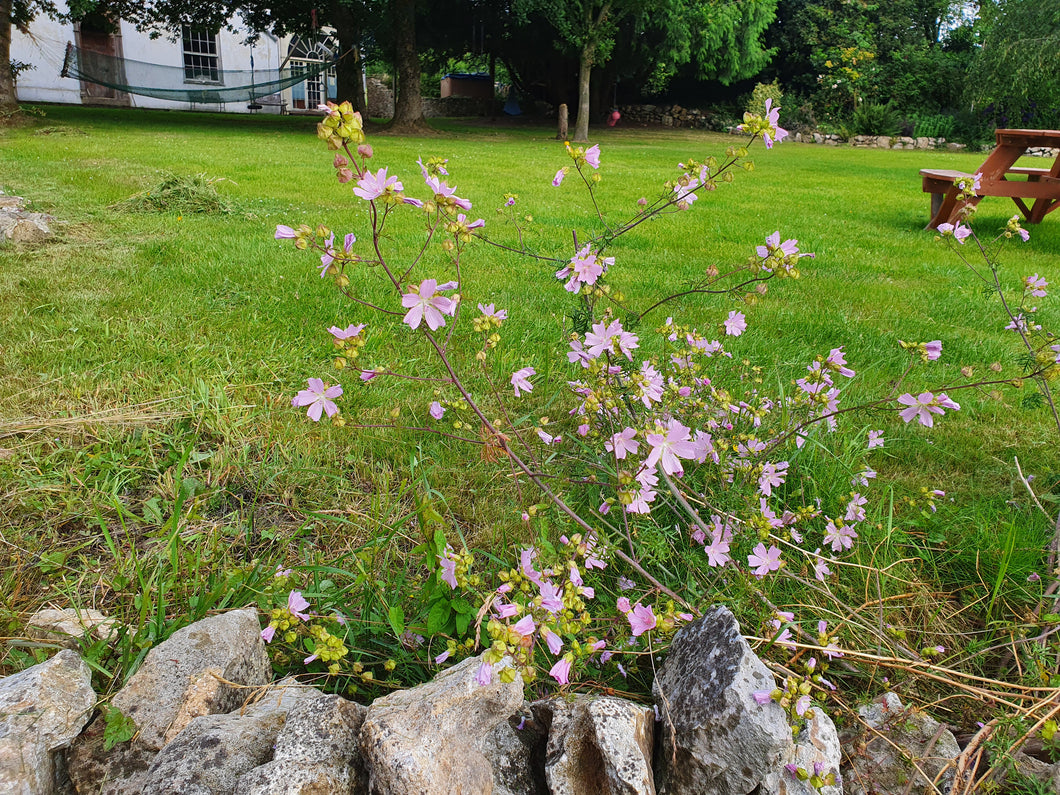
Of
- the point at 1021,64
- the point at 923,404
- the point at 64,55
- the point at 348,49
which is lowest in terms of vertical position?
the point at 923,404

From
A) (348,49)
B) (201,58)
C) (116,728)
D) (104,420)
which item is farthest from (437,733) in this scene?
(201,58)

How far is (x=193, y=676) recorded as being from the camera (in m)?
1.28

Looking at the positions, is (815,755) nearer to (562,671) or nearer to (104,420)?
(562,671)

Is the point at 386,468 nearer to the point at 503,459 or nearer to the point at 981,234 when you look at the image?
the point at 503,459

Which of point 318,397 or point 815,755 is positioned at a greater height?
point 318,397

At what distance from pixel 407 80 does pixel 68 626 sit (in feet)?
59.0

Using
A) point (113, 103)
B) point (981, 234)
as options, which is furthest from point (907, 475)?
point (113, 103)

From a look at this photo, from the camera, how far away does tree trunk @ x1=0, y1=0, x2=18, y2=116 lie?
1304cm

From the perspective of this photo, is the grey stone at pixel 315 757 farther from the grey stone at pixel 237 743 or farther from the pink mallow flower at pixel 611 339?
the pink mallow flower at pixel 611 339

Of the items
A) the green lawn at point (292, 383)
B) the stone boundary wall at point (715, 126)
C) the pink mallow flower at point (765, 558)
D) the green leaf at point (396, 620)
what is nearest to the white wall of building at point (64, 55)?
the stone boundary wall at point (715, 126)

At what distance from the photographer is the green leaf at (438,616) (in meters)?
1.41

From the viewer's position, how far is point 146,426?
7.63 feet

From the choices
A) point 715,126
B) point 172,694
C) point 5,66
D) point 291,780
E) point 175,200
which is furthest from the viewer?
point 715,126

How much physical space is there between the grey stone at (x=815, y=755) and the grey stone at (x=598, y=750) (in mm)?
237
